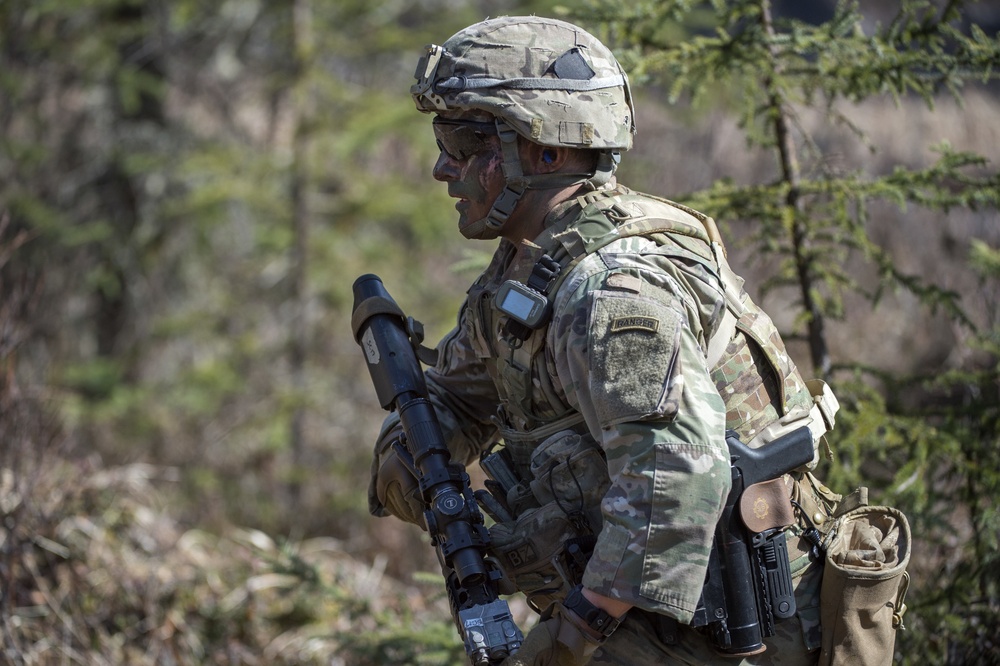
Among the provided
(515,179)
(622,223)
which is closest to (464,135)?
(515,179)

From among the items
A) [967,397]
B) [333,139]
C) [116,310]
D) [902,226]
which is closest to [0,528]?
[967,397]

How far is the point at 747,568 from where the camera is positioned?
2.35m

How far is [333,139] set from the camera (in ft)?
28.5

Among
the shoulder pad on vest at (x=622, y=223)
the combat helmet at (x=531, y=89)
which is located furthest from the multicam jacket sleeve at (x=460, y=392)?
the shoulder pad on vest at (x=622, y=223)

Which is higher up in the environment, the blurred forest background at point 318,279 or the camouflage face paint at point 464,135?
the camouflage face paint at point 464,135

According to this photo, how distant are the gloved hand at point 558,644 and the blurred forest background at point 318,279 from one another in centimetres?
166

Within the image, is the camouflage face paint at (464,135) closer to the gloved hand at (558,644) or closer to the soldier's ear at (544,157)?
the soldier's ear at (544,157)

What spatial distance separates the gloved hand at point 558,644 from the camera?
2.20m

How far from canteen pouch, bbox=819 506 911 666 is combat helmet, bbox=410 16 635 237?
1132 mm

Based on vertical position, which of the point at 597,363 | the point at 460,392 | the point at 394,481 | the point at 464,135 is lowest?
the point at 394,481

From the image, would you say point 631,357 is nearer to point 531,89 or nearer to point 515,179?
point 515,179

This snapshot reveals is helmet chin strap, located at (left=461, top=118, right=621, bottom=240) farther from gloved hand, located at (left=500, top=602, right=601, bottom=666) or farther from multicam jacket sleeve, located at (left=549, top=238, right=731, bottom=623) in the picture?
gloved hand, located at (left=500, top=602, right=601, bottom=666)

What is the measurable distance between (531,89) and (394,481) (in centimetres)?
122

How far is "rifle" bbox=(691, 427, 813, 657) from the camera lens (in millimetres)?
2312
